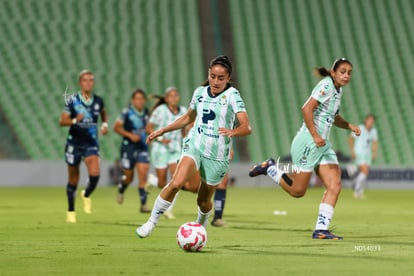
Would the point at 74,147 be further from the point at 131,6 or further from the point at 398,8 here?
the point at 398,8

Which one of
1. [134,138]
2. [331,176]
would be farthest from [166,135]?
[331,176]

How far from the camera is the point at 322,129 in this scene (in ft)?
39.6

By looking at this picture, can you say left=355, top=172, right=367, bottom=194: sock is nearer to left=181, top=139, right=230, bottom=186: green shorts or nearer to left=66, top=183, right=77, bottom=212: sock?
left=66, top=183, right=77, bottom=212: sock

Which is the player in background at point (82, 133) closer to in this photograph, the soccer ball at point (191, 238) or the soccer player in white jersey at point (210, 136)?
the soccer player in white jersey at point (210, 136)

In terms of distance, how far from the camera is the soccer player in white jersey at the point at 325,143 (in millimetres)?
11875

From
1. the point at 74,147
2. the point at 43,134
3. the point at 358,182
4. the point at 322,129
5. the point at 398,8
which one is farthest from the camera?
the point at 398,8

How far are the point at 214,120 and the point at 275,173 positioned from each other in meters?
2.46

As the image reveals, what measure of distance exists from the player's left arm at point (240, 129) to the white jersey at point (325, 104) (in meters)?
1.85

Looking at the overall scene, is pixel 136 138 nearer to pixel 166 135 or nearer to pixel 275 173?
pixel 166 135

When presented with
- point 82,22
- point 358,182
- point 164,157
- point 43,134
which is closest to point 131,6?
point 82,22

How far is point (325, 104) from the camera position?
12.0m

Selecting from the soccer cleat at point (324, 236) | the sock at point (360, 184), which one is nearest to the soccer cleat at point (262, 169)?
the soccer cleat at point (324, 236)

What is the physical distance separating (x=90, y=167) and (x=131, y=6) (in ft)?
79.7

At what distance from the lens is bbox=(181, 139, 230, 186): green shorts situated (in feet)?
34.6
